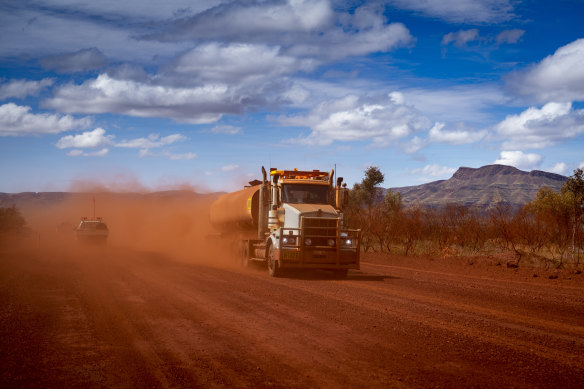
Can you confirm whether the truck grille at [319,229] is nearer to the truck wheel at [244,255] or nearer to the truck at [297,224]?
the truck at [297,224]

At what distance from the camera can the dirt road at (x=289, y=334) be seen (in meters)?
6.38

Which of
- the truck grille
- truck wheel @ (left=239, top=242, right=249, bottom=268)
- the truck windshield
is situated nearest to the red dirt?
the truck grille

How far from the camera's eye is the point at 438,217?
29609mm

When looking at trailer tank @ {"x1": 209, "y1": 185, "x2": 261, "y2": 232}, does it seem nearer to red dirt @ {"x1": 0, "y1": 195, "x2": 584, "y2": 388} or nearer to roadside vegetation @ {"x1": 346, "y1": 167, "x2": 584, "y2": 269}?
red dirt @ {"x1": 0, "y1": 195, "x2": 584, "y2": 388}

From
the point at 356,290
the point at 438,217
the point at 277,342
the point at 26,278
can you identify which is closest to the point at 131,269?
the point at 26,278

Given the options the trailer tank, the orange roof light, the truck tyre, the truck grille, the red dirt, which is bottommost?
the red dirt

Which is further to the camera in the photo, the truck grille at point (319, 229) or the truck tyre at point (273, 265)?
the truck tyre at point (273, 265)

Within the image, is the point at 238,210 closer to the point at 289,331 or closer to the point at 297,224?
the point at 297,224

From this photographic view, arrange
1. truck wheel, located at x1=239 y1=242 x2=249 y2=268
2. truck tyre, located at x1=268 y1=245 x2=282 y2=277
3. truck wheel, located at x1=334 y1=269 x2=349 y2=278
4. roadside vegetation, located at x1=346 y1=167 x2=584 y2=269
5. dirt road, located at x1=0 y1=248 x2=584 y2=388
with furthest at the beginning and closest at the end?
1. roadside vegetation, located at x1=346 y1=167 x2=584 y2=269
2. truck wheel, located at x1=239 y1=242 x2=249 y2=268
3. truck wheel, located at x1=334 y1=269 x2=349 y2=278
4. truck tyre, located at x1=268 y1=245 x2=282 y2=277
5. dirt road, located at x1=0 y1=248 x2=584 y2=388

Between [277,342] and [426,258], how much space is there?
63.5 feet

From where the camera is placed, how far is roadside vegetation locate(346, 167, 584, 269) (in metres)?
23.6

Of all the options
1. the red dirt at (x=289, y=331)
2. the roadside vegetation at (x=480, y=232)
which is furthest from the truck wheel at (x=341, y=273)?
the roadside vegetation at (x=480, y=232)

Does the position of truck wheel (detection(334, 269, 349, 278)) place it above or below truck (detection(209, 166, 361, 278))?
below

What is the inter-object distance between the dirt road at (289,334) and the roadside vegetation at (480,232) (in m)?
8.78
